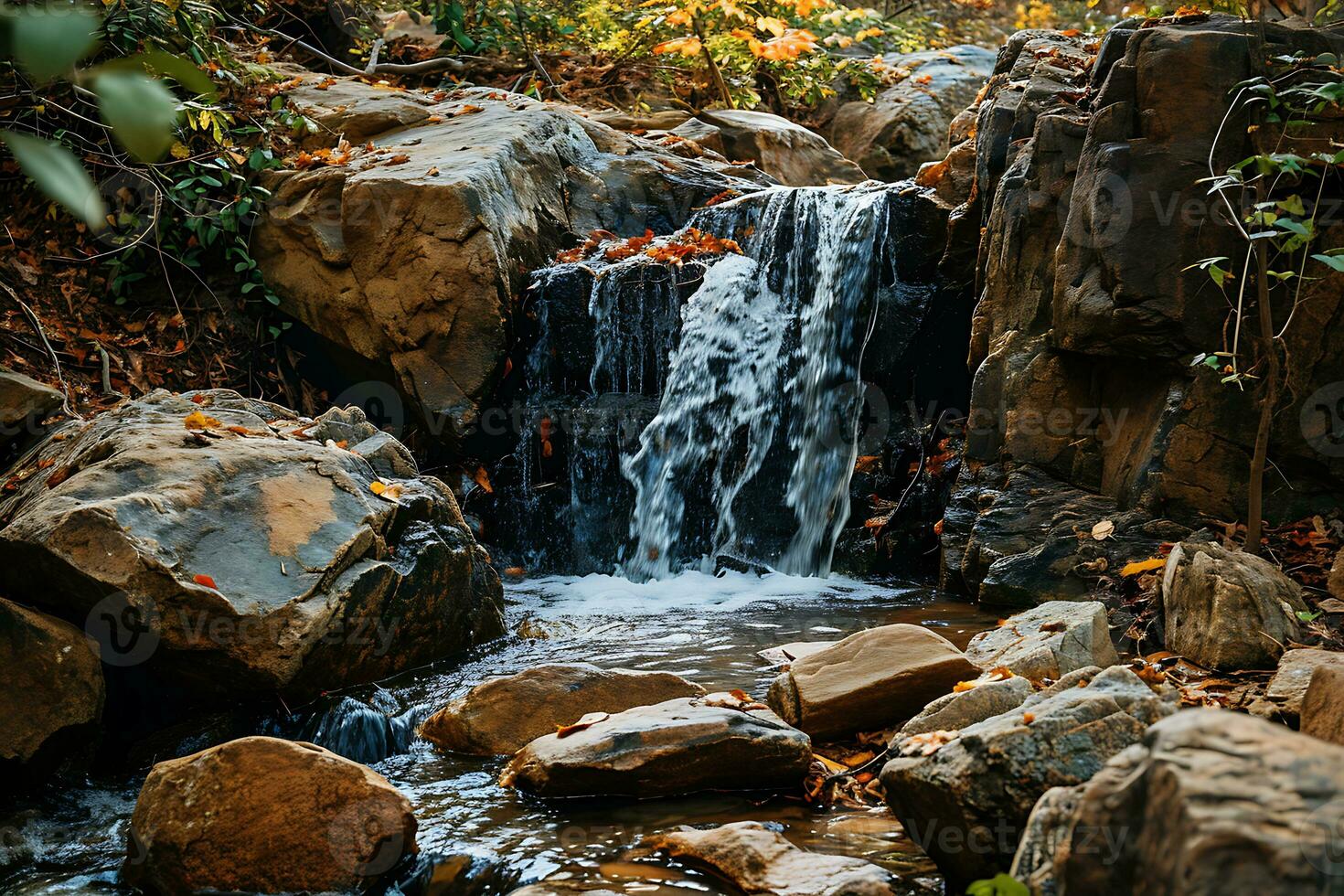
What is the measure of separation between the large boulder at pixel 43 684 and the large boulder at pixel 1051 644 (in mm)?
3309

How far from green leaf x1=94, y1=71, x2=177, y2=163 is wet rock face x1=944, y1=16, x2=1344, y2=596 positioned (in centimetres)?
526

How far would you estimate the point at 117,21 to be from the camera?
22.8 feet

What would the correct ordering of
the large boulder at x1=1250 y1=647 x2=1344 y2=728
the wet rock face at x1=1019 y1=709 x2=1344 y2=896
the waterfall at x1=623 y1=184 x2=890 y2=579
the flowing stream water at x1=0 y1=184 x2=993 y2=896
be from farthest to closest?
the waterfall at x1=623 y1=184 x2=890 y2=579 → the flowing stream water at x1=0 y1=184 x2=993 y2=896 → the large boulder at x1=1250 y1=647 x2=1344 y2=728 → the wet rock face at x1=1019 y1=709 x2=1344 y2=896

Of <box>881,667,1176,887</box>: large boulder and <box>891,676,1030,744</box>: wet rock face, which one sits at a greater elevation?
<box>881,667,1176,887</box>: large boulder

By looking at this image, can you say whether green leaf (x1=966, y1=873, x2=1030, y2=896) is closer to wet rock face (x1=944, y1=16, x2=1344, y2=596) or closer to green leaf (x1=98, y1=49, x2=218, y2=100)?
green leaf (x1=98, y1=49, x2=218, y2=100)

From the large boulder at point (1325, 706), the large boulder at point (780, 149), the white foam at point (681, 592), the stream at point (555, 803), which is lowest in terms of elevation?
the white foam at point (681, 592)

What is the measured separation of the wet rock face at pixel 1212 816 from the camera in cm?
153

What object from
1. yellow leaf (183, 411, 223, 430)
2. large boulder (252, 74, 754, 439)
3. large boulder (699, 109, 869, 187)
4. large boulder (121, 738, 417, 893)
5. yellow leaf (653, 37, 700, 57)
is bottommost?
large boulder (121, 738, 417, 893)

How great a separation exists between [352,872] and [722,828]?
3.55ft

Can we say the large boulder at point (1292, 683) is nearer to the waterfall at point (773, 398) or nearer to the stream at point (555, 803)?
the stream at point (555, 803)

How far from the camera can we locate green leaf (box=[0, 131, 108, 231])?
61 cm

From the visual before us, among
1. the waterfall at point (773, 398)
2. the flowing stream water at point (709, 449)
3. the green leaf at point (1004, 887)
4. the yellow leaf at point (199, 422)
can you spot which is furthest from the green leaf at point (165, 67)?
the waterfall at point (773, 398)

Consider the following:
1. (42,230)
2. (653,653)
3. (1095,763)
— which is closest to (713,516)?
(653,653)

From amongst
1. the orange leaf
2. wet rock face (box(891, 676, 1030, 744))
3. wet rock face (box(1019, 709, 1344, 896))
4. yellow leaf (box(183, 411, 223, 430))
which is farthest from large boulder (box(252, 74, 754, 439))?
wet rock face (box(1019, 709, 1344, 896))
